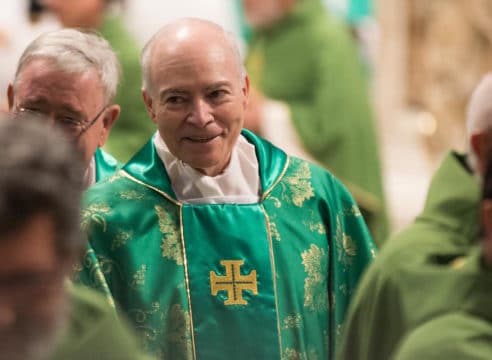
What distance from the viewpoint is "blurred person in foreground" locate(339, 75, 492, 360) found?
10.1 feet

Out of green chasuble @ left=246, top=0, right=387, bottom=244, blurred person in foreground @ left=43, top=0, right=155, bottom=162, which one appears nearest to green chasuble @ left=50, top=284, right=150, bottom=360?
blurred person in foreground @ left=43, top=0, right=155, bottom=162

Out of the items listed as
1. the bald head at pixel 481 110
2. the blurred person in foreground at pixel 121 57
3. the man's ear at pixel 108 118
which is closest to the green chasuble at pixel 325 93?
the blurred person in foreground at pixel 121 57

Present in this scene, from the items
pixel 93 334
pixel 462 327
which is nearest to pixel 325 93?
pixel 462 327

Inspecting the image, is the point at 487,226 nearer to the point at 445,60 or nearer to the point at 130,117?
the point at 130,117

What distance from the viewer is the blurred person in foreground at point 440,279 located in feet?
10.1

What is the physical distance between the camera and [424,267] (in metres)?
3.40

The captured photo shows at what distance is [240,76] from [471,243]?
0.89 metres

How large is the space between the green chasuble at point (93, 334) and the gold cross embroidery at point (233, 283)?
41.4 inches

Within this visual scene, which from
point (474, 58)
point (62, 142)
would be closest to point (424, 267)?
point (62, 142)

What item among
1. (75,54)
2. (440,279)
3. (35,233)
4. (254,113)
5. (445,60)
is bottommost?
(440,279)

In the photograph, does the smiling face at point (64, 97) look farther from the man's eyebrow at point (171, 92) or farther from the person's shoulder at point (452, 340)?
the person's shoulder at point (452, 340)

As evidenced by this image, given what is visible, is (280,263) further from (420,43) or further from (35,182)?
(420,43)

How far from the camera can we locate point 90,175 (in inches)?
173

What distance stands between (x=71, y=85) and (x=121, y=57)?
10.5 ft
